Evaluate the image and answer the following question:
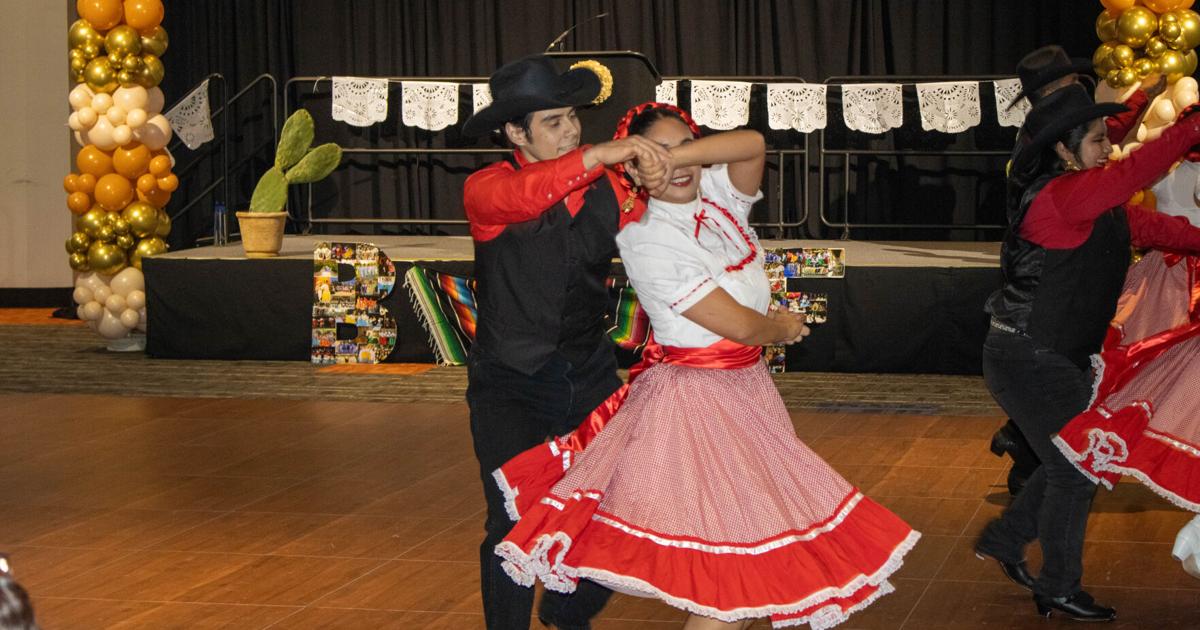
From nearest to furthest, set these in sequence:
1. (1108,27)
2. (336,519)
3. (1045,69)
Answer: (1045,69)
(336,519)
(1108,27)

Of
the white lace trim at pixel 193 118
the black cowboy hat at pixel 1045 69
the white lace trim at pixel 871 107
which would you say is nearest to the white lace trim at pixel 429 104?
the white lace trim at pixel 193 118

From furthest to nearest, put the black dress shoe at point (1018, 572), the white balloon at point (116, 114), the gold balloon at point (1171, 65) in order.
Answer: the white balloon at point (116, 114), the gold balloon at point (1171, 65), the black dress shoe at point (1018, 572)

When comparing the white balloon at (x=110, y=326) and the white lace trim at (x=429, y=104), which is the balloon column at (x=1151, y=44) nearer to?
the white lace trim at (x=429, y=104)

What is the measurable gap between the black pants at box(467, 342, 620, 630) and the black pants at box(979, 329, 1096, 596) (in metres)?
1.15

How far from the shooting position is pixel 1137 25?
24.6 feet

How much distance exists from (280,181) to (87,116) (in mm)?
1162

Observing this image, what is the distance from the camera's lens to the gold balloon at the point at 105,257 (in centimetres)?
907

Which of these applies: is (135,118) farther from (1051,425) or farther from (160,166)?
(1051,425)

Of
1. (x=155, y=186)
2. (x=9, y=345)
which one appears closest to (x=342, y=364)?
(x=155, y=186)

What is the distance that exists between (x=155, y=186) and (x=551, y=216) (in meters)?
6.63

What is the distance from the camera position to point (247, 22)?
41.2 feet

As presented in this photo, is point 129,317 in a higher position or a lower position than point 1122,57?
lower

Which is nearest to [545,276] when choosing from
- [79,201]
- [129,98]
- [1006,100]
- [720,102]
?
[129,98]

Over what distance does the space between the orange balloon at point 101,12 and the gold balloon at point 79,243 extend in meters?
1.23
